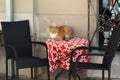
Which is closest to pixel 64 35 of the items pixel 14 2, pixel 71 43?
pixel 71 43

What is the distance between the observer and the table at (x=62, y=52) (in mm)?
5079

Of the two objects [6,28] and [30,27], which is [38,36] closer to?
[30,27]

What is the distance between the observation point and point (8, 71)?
609 centimetres

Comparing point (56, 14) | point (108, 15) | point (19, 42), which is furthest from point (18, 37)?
point (108, 15)

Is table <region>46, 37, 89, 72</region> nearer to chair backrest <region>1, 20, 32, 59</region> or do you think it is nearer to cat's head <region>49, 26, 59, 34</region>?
cat's head <region>49, 26, 59, 34</region>

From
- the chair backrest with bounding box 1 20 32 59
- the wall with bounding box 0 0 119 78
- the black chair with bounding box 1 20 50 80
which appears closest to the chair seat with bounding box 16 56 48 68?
the black chair with bounding box 1 20 50 80

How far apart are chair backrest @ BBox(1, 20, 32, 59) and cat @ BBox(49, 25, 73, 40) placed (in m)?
0.47

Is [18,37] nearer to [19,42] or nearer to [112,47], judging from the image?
[19,42]

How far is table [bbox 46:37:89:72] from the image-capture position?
16.7 feet

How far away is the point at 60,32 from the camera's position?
17.8 ft

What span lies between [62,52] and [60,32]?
1.48ft

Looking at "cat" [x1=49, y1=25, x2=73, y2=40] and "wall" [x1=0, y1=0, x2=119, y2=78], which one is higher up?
"wall" [x1=0, y1=0, x2=119, y2=78]

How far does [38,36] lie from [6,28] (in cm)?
69

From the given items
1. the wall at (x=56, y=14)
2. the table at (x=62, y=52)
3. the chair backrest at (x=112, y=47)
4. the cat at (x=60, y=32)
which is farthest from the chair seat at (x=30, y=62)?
the chair backrest at (x=112, y=47)
